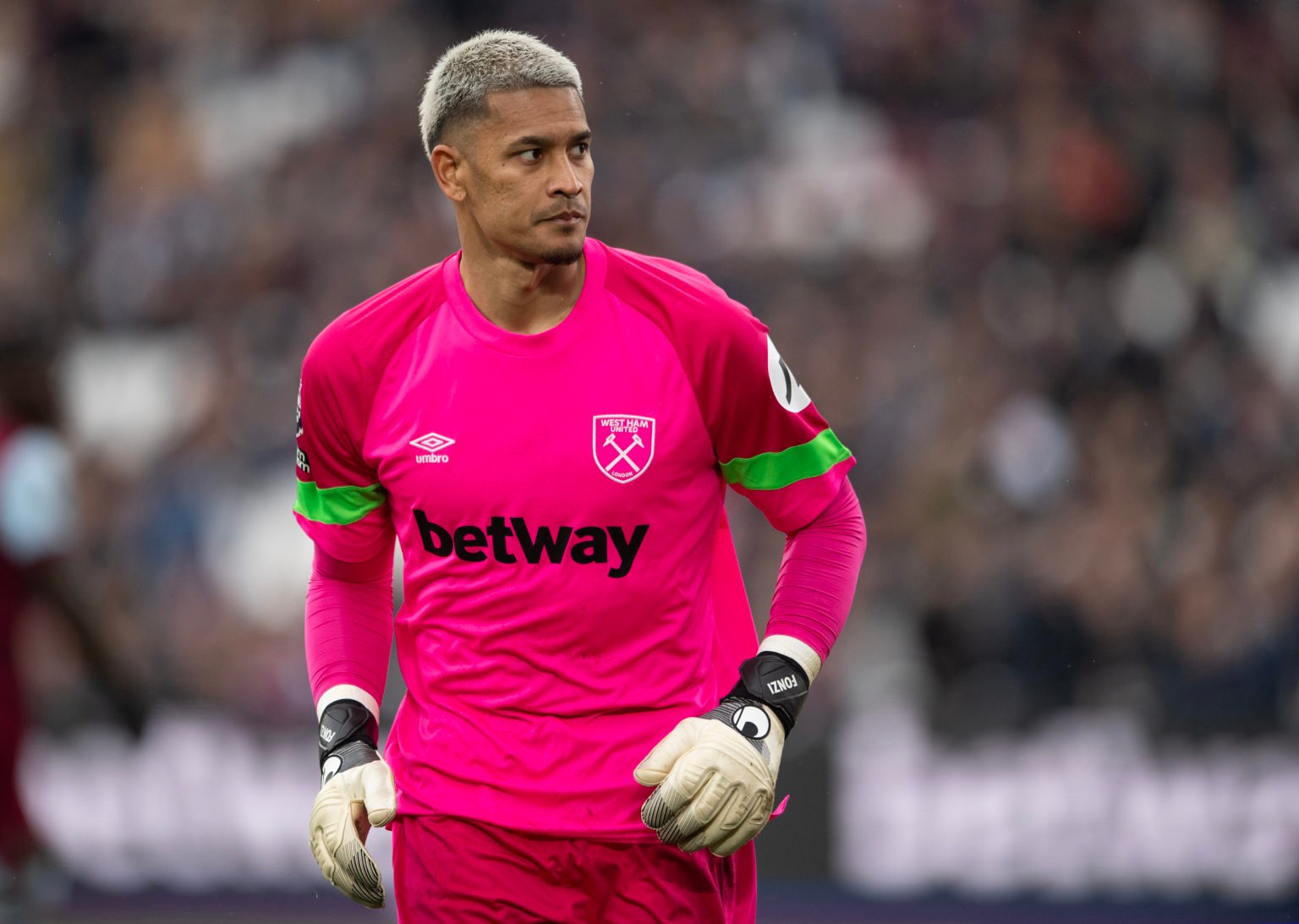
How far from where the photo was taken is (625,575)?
3.45 meters

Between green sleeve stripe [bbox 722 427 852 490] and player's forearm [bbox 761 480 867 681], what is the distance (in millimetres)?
101

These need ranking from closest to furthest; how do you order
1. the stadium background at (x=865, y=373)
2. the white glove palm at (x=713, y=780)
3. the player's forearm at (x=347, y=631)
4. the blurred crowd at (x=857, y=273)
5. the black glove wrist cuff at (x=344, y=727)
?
the white glove palm at (x=713, y=780)
the black glove wrist cuff at (x=344, y=727)
the player's forearm at (x=347, y=631)
the stadium background at (x=865, y=373)
the blurred crowd at (x=857, y=273)

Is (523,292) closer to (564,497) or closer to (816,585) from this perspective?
(564,497)

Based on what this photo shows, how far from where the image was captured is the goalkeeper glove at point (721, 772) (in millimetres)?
3287

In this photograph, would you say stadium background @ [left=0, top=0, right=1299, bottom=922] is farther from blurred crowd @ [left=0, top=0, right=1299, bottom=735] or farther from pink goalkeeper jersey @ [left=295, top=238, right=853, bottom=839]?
pink goalkeeper jersey @ [left=295, top=238, right=853, bottom=839]

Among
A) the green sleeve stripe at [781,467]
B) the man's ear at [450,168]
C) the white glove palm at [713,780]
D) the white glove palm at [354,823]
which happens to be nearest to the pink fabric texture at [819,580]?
the green sleeve stripe at [781,467]

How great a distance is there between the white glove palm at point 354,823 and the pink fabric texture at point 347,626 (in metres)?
0.26

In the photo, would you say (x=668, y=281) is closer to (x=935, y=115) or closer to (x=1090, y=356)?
(x=1090, y=356)

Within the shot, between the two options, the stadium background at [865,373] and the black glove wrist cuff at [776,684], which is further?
the stadium background at [865,373]

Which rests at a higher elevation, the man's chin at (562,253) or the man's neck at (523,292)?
the man's chin at (562,253)

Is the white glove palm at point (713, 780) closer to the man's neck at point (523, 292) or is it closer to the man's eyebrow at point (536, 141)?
the man's neck at point (523, 292)

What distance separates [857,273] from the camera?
9.77 meters

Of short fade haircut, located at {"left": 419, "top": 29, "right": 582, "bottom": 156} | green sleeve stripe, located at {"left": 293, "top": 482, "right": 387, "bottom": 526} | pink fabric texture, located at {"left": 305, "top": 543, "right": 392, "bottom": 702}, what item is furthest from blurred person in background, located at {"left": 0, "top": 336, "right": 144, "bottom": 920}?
short fade haircut, located at {"left": 419, "top": 29, "right": 582, "bottom": 156}

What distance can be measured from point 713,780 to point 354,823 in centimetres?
71
